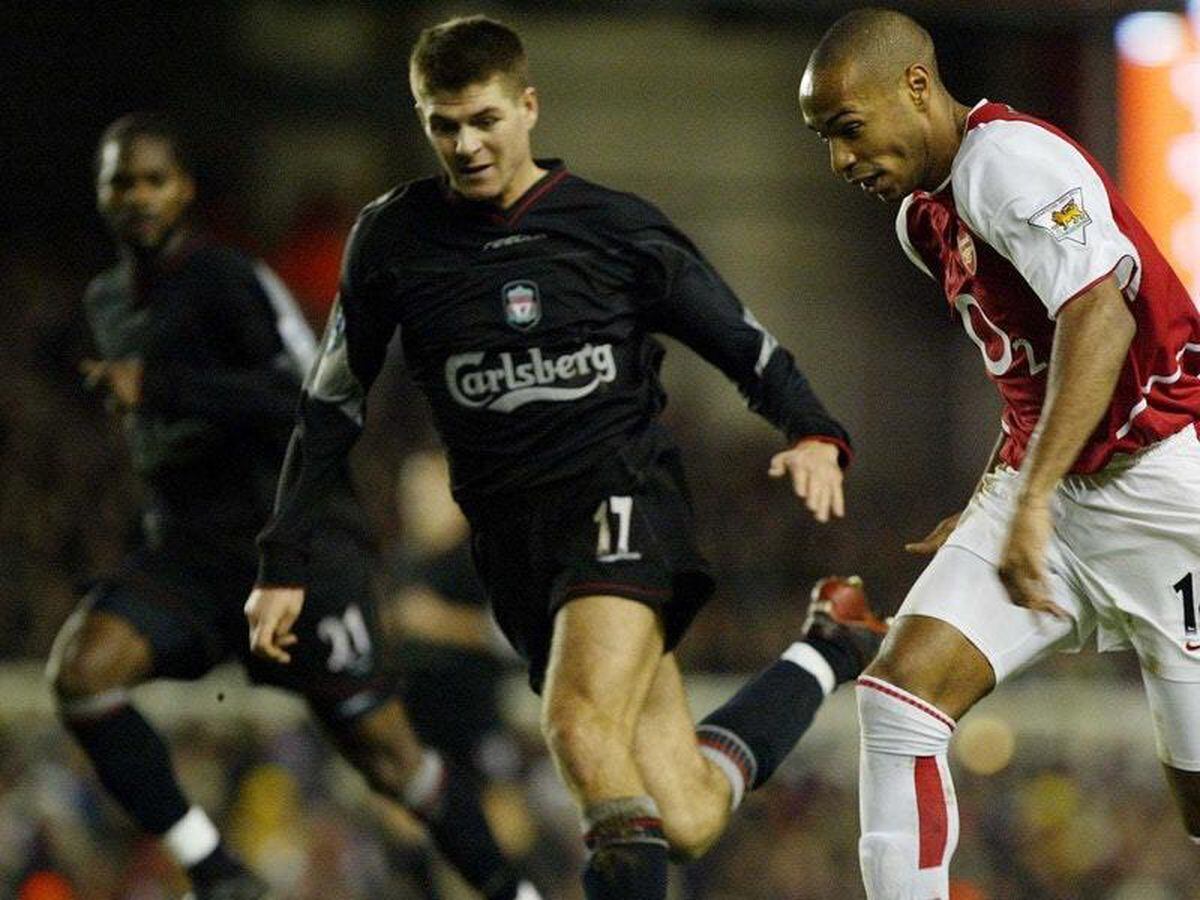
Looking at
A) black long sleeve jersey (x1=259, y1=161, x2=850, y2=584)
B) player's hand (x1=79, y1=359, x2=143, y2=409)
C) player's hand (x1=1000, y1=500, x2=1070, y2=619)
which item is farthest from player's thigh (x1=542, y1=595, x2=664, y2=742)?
player's hand (x1=79, y1=359, x2=143, y2=409)

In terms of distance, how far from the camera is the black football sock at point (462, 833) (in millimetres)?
5781

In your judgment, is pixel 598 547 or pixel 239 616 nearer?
pixel 598 547

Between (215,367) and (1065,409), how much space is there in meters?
2.79

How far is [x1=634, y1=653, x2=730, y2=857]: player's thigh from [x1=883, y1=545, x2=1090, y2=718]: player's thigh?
2.84ft

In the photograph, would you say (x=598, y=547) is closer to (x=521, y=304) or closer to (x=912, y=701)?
(x=521, y=304)

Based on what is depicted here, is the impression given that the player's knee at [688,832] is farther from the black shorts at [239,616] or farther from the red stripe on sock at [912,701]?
the black shorts at [239,616]

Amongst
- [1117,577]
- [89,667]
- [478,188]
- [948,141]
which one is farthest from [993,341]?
[89,667]

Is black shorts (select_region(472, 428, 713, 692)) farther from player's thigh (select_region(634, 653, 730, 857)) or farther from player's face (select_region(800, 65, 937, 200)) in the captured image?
player's face (select_region(800, 65, 937, 200))

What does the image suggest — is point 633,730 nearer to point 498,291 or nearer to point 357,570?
point 498,291

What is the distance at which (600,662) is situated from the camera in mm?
4703

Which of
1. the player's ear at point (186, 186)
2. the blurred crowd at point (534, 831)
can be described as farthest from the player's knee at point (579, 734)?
the blurred crowd at point (534, 831)

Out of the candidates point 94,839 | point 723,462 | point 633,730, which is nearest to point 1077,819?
point 723,462

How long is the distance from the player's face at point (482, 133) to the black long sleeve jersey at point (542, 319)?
86 millimetres

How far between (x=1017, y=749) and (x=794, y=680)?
19.5ft
